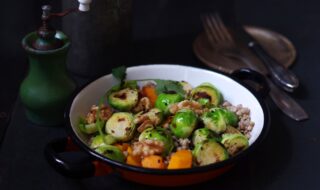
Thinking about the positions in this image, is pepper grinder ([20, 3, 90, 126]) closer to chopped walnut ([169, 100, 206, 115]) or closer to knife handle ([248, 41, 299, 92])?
chopped walnut ([169, 100, 206, 115])

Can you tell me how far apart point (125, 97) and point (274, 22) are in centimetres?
65

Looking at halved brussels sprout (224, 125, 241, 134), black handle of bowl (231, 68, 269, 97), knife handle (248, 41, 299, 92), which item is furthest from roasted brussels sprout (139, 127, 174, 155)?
knife handle (248, 41, 299, 92)

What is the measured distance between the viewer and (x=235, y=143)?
0.84 m

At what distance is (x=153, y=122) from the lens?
0.89 m

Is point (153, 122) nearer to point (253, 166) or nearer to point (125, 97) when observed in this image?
point (125, 97)

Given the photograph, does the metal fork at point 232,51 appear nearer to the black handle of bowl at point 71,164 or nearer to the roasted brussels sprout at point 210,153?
the roasted brussels sprout at point 210,153

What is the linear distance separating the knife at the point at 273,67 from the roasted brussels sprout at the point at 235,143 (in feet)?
0.96

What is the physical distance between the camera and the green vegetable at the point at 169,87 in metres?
0.99

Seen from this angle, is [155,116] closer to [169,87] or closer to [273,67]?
[169,87]

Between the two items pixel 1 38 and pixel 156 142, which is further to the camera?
pixel 1 38

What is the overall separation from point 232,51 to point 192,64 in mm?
103

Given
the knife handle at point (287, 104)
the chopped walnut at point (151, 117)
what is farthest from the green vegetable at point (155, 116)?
the knife handle at point (287, 104)

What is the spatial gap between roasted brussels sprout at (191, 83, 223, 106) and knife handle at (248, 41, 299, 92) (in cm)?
19

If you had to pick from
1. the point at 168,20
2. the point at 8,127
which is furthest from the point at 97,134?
the point at 168,20
